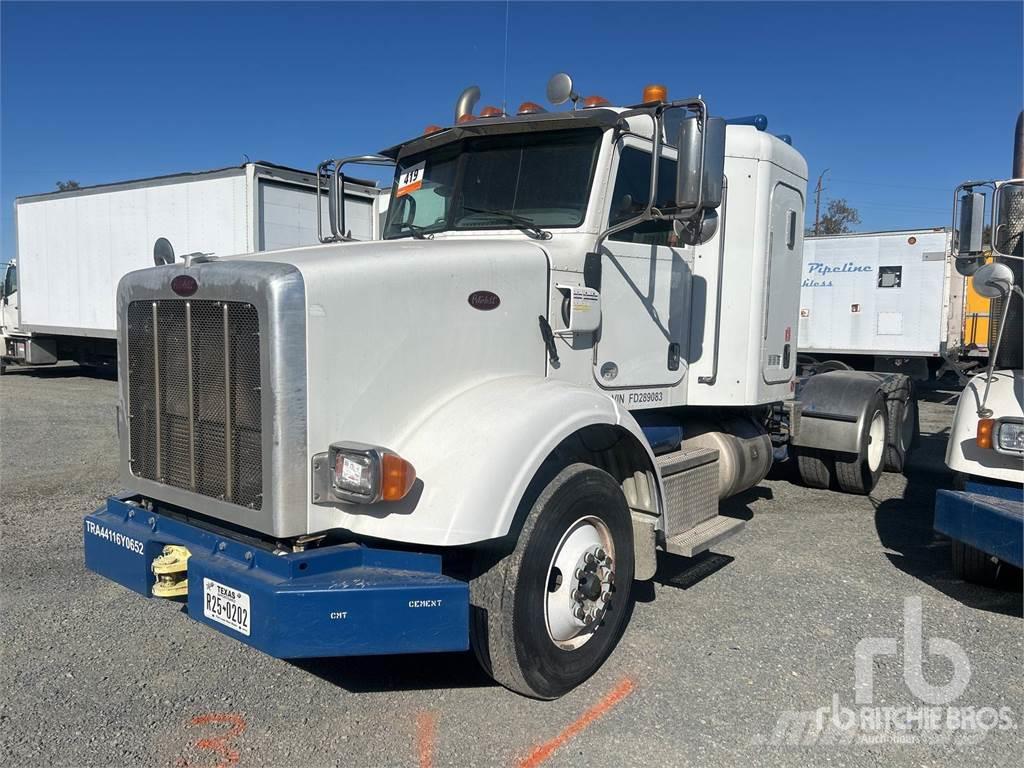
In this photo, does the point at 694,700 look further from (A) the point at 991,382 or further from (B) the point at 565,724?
(A) the point at 991,382

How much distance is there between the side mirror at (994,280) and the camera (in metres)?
4.46

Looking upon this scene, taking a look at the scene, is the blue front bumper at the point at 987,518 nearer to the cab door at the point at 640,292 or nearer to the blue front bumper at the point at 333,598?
the cab door at the point at 640,292

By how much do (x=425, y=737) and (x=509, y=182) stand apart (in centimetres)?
280

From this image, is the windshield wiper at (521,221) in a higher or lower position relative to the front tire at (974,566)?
higher

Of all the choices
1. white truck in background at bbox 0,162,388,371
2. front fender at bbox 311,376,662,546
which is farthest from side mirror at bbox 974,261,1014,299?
white truck in background at bbox 0,162,388,371

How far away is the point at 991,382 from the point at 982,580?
1216mm

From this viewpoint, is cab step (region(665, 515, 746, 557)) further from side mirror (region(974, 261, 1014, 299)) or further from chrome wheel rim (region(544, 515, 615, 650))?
side mirror (region(974, 261, 1014, 299))

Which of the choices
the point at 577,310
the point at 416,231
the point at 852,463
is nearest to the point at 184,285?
the point at 416,231

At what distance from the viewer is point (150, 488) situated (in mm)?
3676

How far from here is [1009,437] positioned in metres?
4.35

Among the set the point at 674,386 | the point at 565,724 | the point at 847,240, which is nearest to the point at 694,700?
the point at 565,724

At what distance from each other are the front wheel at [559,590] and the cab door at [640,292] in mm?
872

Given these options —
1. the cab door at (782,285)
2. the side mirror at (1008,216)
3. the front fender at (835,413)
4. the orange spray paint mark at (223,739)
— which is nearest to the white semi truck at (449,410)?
the orange spray paint mark at (223,739)

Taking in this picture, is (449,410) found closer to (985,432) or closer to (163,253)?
(163,253)
